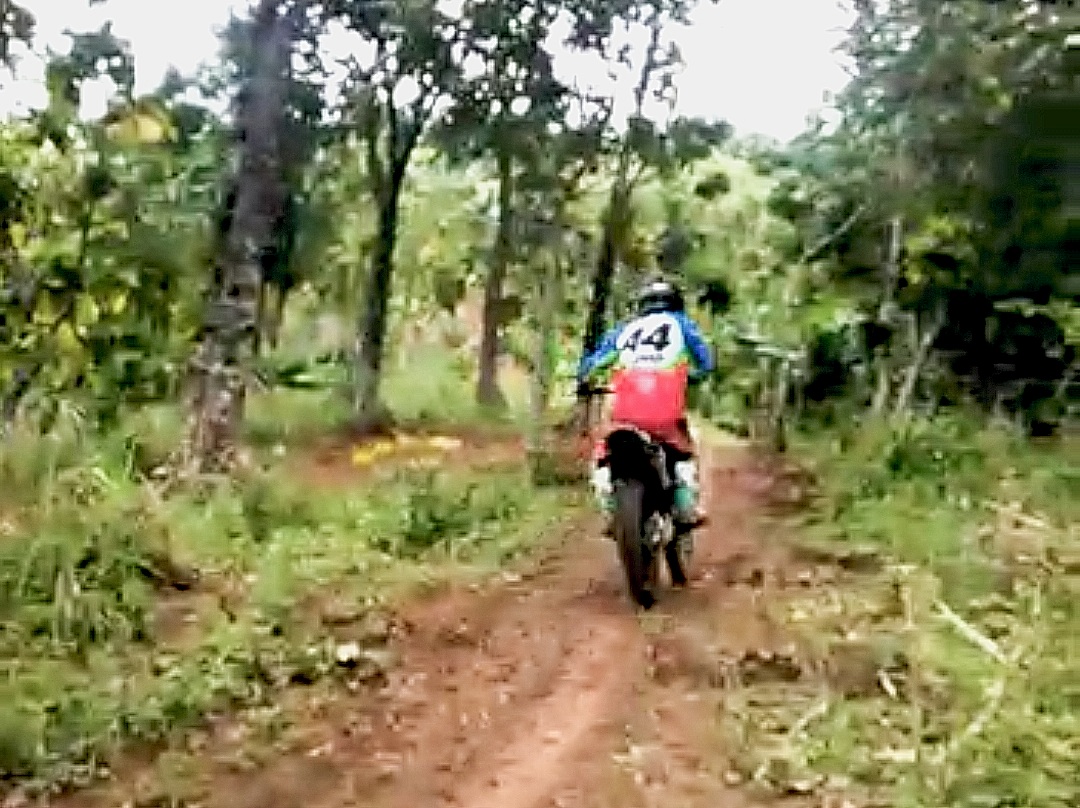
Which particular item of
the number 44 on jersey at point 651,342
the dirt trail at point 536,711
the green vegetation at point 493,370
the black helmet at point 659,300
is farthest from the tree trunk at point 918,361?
the dirt trail at point 536,711

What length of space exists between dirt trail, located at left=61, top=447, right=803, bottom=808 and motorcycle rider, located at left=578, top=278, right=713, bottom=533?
63 cm

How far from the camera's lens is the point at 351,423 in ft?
74.7

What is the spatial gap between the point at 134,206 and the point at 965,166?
12.5 metres

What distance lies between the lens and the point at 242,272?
1146 centimetres

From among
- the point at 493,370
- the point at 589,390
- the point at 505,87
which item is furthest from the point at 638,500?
the point at 493,370

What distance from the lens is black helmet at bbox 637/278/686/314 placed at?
10.1 m

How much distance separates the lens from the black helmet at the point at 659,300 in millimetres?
10055

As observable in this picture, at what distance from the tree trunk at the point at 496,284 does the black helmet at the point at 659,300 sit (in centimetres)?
1337

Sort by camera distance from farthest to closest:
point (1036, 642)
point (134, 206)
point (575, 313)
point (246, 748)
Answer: point (575, 313) → point (1036, 642) → point (246, 748) → point (134, 206)

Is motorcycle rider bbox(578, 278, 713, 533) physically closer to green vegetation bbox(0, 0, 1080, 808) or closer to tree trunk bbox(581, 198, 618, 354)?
green vegetation bbox(0, 0, 1080, 808)

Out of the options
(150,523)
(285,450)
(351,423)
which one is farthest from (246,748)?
(351,423)

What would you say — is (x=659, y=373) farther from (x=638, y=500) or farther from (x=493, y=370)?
(x=493, y=370)

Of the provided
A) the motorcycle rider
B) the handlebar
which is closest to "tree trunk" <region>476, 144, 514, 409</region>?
the handlebar

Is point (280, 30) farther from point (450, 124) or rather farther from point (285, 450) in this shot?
point (450, 124)
